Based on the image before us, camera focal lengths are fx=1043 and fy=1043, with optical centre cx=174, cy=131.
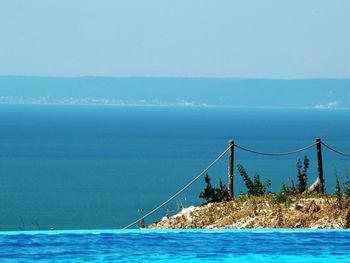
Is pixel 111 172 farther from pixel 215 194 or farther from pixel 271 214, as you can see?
pixel 271 214

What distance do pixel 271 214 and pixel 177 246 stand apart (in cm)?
319

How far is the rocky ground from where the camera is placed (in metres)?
17.2

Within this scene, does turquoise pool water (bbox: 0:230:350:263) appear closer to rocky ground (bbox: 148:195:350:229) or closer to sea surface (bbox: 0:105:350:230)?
rocky ground (bbox: 148:195:350:229)

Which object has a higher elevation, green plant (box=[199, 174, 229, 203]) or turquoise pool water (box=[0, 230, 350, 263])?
green plant (box=[199, 174, 229, 203])

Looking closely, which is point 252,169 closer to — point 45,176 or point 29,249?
point 45,176

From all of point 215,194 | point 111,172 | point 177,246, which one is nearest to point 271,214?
point 215,194

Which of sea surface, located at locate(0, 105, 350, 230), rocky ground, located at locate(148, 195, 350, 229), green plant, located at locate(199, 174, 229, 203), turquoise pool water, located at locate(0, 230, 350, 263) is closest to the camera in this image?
turquoise pool water, located at locate(0, 230, 350, 263)

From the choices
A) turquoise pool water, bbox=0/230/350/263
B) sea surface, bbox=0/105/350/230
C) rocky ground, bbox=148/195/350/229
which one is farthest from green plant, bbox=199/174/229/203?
Result: sea surface, bbox=0/105/350/230

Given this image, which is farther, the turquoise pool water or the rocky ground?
the rocky ground

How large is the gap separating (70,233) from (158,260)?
7.46ft

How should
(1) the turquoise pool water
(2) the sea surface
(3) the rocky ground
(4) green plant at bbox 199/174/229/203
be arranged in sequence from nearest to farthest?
(1) the turquoise pool water
(3) the rocky ground
(4) green plant at bbox 199/174/229/203
(2) the sea surface

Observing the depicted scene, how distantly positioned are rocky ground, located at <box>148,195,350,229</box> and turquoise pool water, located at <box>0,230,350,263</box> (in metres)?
1.13

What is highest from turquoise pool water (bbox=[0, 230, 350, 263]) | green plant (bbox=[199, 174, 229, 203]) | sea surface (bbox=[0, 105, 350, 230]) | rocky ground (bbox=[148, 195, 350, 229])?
sea surface (bbox=[0, 105, 350, 230])

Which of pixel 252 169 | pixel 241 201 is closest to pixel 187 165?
pixel 252 169
